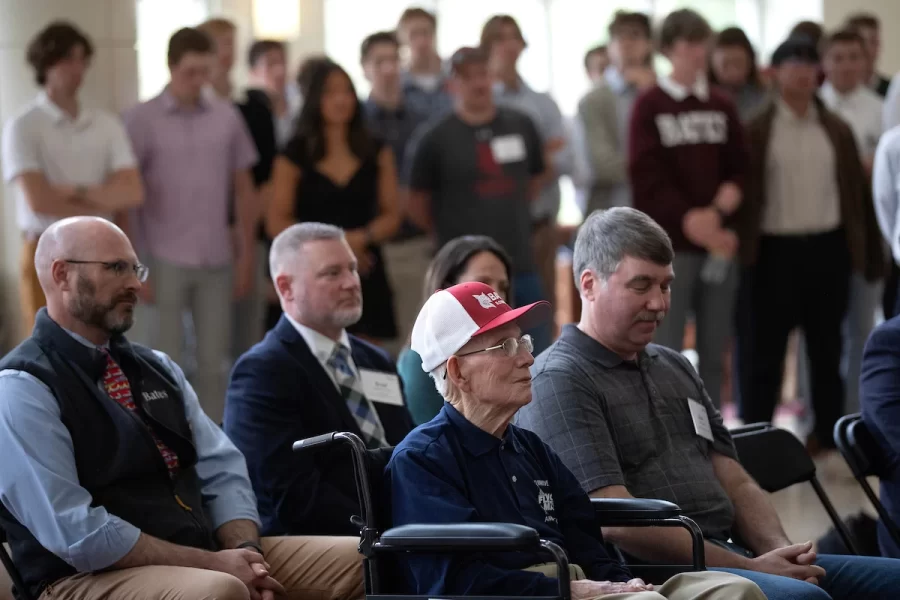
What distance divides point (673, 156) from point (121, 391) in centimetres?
388

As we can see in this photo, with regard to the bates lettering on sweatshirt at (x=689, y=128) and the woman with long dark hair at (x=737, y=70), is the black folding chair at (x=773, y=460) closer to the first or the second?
the bates lettering on sweatshirt at (x=689, y=128)

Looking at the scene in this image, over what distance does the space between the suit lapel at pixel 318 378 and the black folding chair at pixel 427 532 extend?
2.83ft

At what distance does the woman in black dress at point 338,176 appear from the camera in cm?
639

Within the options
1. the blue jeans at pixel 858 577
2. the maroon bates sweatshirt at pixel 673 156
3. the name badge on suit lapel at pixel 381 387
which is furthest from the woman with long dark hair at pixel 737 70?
the blue jeans at pixel 858 577

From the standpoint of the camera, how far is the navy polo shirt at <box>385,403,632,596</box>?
278 centimetres

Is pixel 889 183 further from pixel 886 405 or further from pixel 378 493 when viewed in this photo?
pixel 378 493

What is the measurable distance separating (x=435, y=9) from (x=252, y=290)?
23.6 ft

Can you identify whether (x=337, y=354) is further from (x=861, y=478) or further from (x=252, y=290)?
(x=252, y=290)

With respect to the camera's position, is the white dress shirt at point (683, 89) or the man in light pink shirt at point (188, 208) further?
the white dress shirt at point (683, 89)

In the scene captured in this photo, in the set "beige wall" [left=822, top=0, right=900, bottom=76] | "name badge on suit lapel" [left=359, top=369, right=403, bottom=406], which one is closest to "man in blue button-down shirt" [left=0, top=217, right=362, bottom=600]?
"name badge on suit lapel" [left=359, top=369, right=403, bottom=406]

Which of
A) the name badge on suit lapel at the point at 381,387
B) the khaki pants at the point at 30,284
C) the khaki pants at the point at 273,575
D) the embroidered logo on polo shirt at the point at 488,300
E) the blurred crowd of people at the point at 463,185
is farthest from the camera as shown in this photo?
the blurred crowd of people at the point at 463,185

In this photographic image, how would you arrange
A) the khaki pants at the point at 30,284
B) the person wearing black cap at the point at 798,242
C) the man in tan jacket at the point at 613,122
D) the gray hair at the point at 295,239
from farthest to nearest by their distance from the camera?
the man in tan jacket at the point at 613,122, the person wearing black cap at the point at 798,242, the khaki pants at the point at 30,284, the gray hair at the point at 295,239

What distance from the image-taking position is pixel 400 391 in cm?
430

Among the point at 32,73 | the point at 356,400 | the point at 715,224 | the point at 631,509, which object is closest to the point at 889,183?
the point at 715,224
